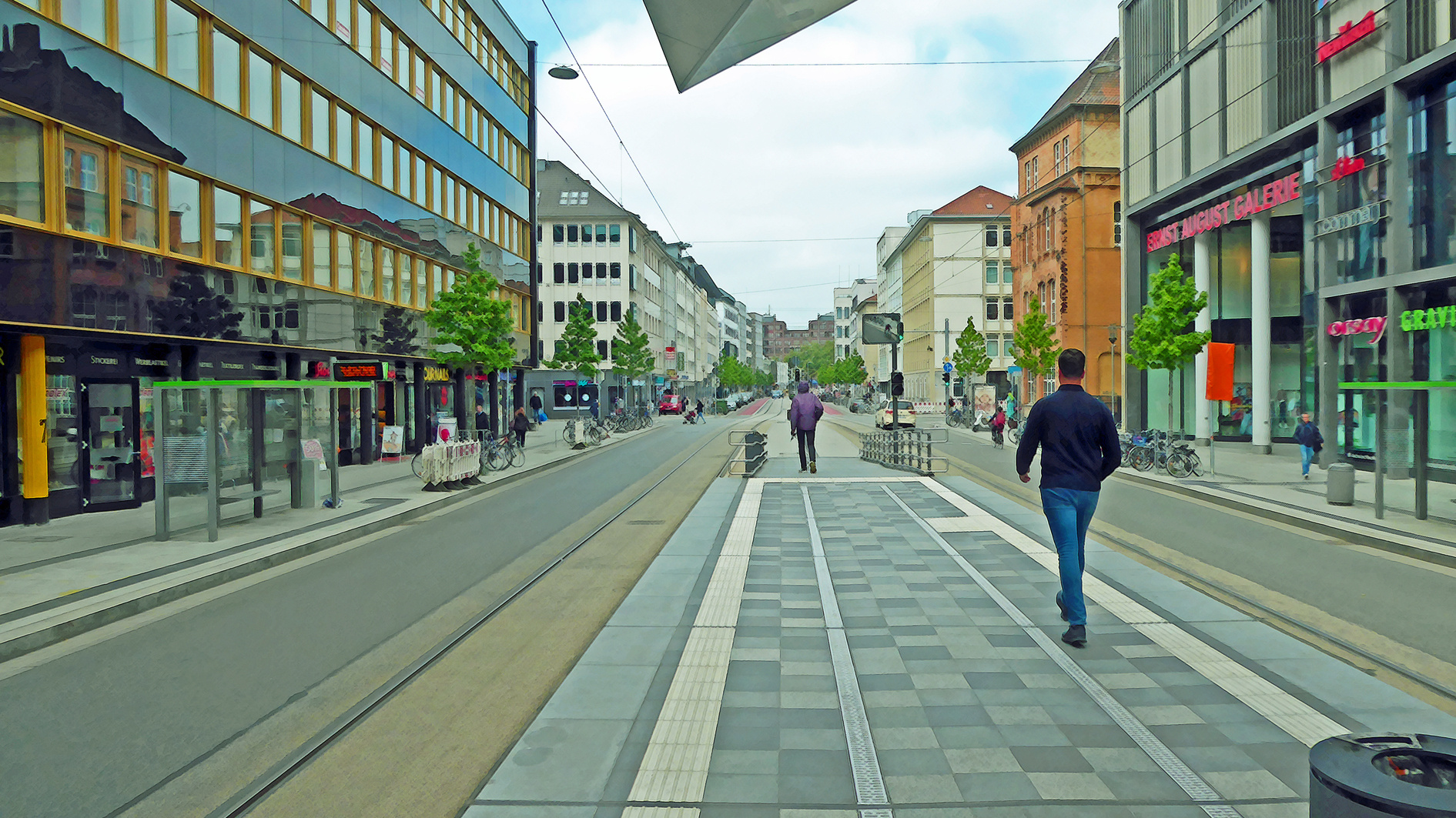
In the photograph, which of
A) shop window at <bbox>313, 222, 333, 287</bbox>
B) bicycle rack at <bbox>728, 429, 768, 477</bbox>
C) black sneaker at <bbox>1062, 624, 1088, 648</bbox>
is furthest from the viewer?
shop window at <bbox>313, 222, 333, 287</bbox>

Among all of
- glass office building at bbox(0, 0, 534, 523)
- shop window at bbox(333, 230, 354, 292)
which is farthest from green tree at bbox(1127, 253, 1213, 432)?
shop window at bbox(333, 230, 354, 292)

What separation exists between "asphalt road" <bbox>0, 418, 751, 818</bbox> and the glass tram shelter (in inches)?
92.9

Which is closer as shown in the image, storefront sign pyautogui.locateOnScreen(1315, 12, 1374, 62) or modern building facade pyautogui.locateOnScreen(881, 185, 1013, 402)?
storefront sign pyautogui.locateOnScreen(1315, 12, 1374, 62)

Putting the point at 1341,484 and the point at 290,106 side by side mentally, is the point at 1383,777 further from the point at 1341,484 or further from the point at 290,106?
the point at 290,106

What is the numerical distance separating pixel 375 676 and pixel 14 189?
11.8 m

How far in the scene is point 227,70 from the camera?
733 inches

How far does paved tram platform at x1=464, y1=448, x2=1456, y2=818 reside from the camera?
392 cm

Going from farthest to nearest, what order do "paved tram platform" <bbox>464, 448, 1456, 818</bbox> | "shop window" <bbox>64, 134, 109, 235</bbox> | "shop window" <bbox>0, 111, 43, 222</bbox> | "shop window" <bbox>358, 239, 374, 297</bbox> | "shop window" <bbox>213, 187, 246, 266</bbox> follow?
1. "shop window" <bbox>358, 239, 374, 297</bbox>
2. "shop window" <bbox>213, 187, 246, 266</bbox>
3. "shop window" <bbox>64, 134, 109, 235</bbox>
4. "shop window" <bbox>0, 111, 43, 222</bbox>
5. "paved tram platform" <bbox>464, 448, 1456, 818</bbox>

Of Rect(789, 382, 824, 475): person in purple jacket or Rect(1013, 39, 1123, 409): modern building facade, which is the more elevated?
Rect(1013, 39, 1123, 409): modern building facade

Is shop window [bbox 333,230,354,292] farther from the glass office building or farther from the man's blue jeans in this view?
the man's blue jeans

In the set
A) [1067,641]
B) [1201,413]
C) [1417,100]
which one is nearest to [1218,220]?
[1201,413]

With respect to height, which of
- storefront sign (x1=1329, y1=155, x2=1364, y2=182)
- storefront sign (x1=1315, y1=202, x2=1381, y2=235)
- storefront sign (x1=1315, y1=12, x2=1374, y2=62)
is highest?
storefront sign (x1=1315, y1=12, x2=1374, y2=62)

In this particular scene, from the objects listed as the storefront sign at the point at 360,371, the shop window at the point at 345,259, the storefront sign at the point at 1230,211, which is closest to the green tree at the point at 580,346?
the shop window at the point at 345,259

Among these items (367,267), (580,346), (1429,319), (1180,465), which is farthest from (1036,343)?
(367,267)
